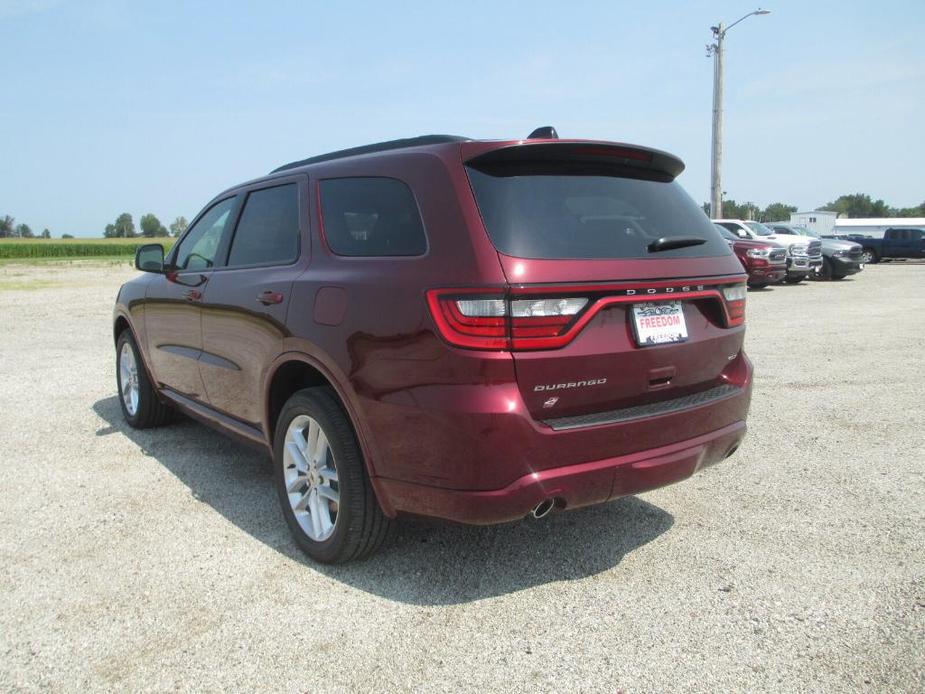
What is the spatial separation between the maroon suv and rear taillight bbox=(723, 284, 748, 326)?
0.04ft

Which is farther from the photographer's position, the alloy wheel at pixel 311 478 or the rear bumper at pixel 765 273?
the rear bumper at pixel 765 273

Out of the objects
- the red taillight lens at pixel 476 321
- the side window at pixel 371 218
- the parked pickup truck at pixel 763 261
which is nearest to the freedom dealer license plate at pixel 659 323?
the red taillight lens at pixel 476 321

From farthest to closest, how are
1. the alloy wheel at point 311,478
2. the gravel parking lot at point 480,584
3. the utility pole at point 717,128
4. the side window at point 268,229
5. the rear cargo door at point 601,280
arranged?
the utility pole at point 717,128 < the side window at point 268,229 < the alloy wheel at point 311,478 < the rear cargo door at point 601,280 < the gravel parking lot at point 480,584

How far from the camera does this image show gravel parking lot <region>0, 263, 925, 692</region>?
8.41 feet

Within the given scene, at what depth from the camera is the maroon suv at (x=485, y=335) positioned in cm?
266

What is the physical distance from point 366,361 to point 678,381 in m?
1.28

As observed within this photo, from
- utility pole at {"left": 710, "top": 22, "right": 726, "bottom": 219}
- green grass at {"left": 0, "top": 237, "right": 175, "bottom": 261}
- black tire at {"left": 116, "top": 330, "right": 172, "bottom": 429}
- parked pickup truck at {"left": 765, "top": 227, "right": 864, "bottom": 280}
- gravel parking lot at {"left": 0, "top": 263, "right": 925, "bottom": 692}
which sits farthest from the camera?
green grass at {"left": 0, "top": 237, "right": 175, "bottom": 261}

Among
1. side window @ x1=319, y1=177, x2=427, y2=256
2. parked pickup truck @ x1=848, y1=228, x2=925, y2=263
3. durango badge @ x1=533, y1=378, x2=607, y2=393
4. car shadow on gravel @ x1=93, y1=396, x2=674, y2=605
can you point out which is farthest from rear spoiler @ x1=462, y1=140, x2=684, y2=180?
parked pickup truck @ x1=848, y1=228, x2=925, y2=263

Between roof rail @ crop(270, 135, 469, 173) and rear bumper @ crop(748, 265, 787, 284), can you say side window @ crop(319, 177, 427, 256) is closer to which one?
roof rail @ crop(270, 135, 469, 173)

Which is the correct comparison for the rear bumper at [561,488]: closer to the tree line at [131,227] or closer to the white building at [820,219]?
the white building at [820,219]

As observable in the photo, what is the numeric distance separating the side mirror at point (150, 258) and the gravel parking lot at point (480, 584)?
1269 millimetres

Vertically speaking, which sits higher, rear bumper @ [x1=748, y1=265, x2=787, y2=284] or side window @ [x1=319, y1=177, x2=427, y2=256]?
side window @ [x1=319, y1=177, x2=427, y2=256]

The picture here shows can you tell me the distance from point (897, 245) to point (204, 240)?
36.0 meters

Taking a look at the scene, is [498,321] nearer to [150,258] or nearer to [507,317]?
[507,317]
